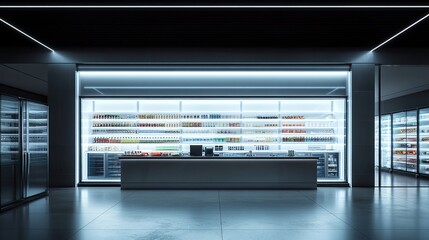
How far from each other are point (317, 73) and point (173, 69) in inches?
156

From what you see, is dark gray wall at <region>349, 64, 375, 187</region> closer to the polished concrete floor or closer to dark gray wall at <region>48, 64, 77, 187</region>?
the polished concrete floor

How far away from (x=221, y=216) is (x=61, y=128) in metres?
5.94

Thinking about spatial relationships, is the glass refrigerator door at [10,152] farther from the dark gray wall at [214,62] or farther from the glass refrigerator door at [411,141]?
the glass refrigerator door at [411,141]

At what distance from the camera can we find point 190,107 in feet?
34.8

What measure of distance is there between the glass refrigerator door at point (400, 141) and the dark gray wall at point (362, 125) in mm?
4151

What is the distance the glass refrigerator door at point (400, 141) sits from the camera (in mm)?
13375

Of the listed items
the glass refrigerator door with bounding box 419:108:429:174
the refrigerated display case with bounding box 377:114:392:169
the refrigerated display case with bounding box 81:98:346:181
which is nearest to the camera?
the refrigerated display case with bounding box 81:98:346:181

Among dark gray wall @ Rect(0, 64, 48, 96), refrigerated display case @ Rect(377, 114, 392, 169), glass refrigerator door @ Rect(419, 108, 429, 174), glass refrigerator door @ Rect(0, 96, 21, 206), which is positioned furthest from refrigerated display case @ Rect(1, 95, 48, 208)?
glass refrigerator door @ Rect(419, 108, 429, 174)

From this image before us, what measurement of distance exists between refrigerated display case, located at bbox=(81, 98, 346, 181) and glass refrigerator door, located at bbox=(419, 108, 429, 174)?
3945 millimetres

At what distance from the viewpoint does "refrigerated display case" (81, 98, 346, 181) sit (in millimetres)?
10477

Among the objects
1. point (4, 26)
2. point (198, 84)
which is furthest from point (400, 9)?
point (4, 26)

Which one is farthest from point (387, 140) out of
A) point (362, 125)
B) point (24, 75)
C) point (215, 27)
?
point (24, 75)

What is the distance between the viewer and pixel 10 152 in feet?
23.1

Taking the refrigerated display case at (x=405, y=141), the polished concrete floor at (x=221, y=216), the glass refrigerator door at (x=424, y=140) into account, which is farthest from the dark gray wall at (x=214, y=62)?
the refrigerated display case at (x=405, y=141)
